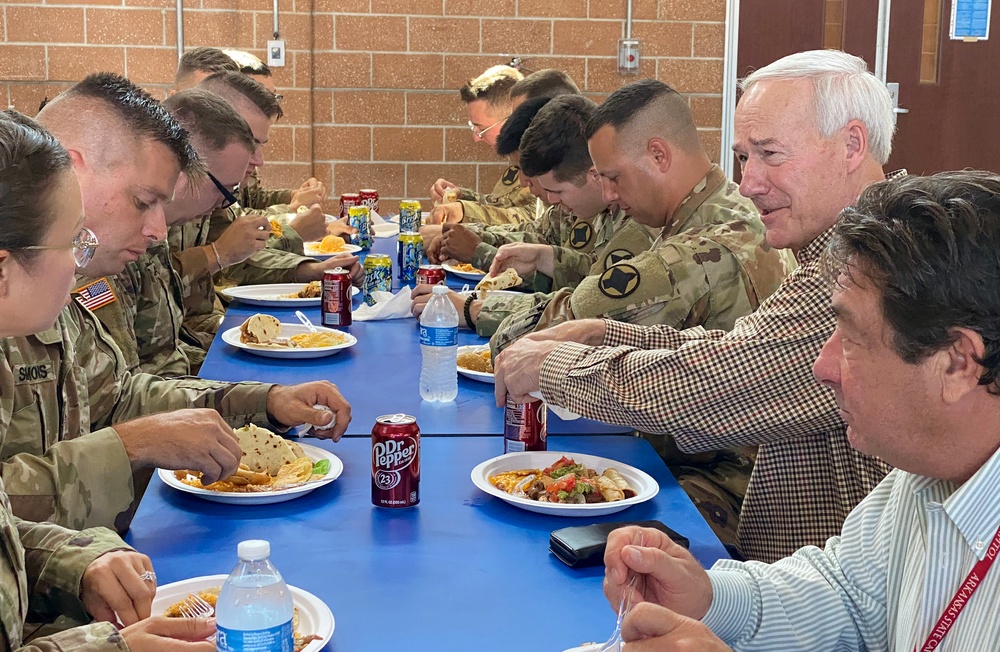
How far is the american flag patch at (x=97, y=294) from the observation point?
2.56 metres

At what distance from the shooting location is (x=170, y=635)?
128cm

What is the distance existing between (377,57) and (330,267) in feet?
10.1

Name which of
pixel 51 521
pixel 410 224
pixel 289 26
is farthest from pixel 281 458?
pixel 289 26

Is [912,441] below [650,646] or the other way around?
the other way around

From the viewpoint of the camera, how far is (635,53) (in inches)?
266

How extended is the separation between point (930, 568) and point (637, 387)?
31.9 inches

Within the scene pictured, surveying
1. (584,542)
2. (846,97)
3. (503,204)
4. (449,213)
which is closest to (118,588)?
(584,542)

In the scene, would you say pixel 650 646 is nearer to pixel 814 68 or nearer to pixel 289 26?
pixel 814 68

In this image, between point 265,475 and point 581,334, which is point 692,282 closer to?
point 581,334

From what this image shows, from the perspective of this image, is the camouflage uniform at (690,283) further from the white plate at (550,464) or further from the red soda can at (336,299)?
the red soda can at (336,299)

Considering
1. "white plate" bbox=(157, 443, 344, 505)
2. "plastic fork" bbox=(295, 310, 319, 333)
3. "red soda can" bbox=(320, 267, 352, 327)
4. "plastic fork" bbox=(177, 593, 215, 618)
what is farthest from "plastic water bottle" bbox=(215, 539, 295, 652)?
"red soda can" bbox=(320, 267, 352, 327)

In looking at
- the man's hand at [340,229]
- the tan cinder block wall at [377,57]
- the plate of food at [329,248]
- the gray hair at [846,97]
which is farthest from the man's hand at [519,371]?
the tan cinder block wall at [377,57]

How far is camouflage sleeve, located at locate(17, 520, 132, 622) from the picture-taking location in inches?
59.7

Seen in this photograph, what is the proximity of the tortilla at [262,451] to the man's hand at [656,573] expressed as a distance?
783 millimetres
